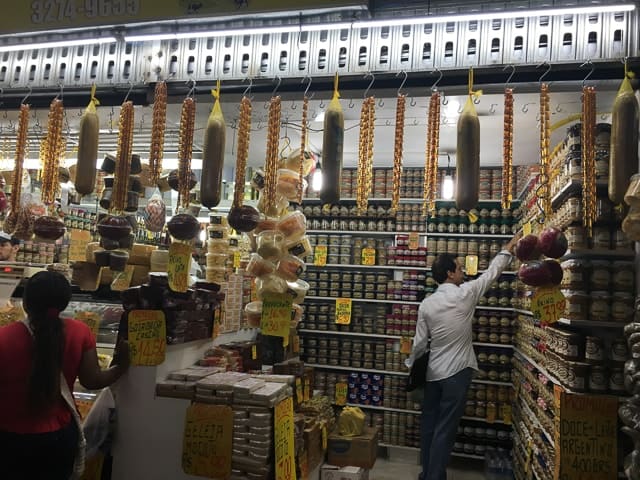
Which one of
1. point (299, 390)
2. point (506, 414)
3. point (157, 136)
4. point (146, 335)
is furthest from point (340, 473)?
point (506, 414)

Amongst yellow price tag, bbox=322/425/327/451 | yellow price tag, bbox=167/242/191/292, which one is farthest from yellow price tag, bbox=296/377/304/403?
yellow price tag, bbox=167/242/191/292

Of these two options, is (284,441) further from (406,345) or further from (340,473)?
(406,345)

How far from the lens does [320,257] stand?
22.2 feet

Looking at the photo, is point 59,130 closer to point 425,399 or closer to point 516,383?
point 425,399

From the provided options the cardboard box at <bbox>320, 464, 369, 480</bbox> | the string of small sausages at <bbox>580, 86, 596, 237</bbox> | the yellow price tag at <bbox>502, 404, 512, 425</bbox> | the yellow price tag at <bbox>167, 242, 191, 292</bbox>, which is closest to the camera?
the string of small sausages at <bbox>580, 86, 596, 237</bbox>

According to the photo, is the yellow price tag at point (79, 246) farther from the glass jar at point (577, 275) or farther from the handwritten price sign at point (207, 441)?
the glass jar at point (577, 275)

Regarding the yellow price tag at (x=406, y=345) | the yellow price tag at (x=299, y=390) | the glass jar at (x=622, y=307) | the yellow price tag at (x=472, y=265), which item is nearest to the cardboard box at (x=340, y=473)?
the yellow price tag at (x=299, y=390)

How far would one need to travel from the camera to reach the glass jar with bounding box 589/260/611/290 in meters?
3.04

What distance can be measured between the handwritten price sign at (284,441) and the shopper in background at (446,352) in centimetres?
179

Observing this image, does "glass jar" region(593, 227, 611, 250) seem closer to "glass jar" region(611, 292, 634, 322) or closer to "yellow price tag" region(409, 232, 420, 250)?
"glass jar" region(611, 292, 634, 322)

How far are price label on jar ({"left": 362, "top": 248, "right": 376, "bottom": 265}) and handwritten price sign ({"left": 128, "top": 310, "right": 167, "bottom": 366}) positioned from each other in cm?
396

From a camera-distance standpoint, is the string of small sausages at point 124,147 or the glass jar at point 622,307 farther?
the glass jar at point 622,307

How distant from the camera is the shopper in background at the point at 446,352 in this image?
4.31 meters

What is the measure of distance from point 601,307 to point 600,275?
0.59 ft
